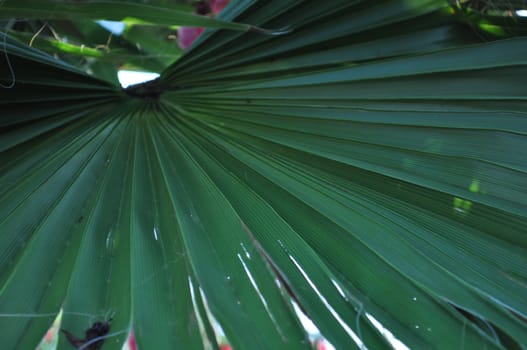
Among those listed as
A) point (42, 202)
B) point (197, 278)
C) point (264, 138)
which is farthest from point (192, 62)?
point (197, 278)

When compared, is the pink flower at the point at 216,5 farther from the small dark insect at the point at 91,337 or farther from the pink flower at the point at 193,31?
the small dark insect at the point at 91,337

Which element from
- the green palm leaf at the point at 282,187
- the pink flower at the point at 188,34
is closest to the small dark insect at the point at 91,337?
the green palm leaf at the point at 282,187

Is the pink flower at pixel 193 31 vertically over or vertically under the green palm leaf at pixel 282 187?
over

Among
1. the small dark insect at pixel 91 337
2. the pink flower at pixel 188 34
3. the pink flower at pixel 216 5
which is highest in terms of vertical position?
the pink flower at pixel 216 5

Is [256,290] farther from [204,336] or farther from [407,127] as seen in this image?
[407,127]

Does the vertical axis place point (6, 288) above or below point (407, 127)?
below

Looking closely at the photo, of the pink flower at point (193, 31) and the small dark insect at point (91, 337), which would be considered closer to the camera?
the small dark insect at point (91, 337)

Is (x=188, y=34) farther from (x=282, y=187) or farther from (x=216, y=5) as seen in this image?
(x=282, y=187)
